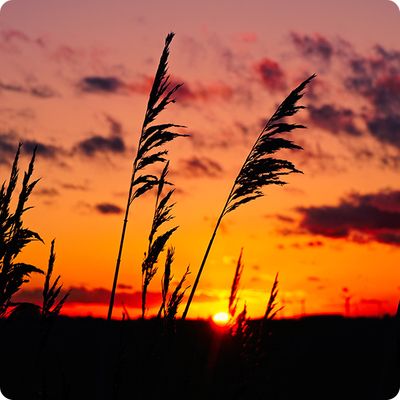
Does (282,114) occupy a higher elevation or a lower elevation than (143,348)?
higher

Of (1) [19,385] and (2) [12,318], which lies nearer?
(2) [12,318]

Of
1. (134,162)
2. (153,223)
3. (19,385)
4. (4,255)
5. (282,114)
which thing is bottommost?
(19,385)

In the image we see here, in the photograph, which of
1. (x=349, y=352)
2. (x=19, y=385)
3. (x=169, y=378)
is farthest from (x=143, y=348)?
(x=349, y=352)

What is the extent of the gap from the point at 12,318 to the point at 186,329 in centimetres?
112

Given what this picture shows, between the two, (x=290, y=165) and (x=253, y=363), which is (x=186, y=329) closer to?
(x=253, y=363)

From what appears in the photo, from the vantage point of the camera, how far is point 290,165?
4.45 meters

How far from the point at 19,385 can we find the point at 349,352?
23.1 metres

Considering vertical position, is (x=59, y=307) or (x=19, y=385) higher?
(x=59, y=307)

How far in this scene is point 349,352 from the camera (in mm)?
26875

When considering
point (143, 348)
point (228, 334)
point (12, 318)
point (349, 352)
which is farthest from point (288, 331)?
point (349, 352)

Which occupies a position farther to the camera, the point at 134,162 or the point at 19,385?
the point at 19,385

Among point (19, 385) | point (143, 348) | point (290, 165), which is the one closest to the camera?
point (143, 348)

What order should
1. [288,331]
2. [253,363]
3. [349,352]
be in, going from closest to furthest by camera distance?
[253,363] → [288,331] → [349,352]

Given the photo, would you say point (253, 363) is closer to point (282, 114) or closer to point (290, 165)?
point (290, 165)
